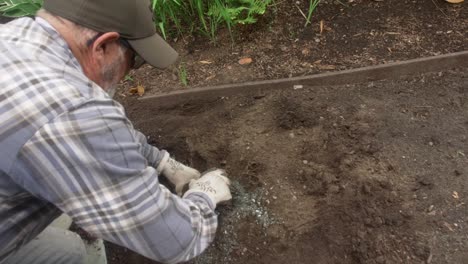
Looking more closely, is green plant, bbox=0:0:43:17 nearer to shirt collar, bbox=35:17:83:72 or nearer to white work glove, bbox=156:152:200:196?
white work glove, bbox=156:152:200:196

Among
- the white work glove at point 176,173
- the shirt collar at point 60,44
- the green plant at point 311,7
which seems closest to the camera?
the shirt collar at point 60,44

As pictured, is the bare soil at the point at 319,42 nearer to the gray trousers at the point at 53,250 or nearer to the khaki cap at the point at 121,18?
the gray trousers at the point at 53,250

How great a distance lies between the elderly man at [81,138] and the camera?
114cm

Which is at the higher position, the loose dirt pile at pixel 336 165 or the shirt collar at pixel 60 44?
the shirt collar at pixel 60 44

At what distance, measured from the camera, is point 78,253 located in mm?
1986

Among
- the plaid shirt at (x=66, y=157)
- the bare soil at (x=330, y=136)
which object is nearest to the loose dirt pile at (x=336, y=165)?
the bare soil at (x=330, y=136)

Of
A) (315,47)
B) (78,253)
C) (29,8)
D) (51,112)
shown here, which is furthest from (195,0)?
(51,112)

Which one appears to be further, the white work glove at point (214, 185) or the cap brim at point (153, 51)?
the white work glove at point (214, 185)

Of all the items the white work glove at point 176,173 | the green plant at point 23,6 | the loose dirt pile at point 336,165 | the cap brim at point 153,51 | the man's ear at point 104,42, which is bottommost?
the loose dirt pile at point 336,165

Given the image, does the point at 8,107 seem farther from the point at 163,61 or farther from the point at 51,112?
the point at 163,61

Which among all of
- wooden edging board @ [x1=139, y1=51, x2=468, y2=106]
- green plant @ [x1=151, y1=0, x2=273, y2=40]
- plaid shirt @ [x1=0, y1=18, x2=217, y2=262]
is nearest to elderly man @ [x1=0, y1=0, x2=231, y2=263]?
plaid shirt @ [x1=0, y1=18, x2=217, y2=262]

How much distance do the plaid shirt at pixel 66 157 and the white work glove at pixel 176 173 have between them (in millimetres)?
795

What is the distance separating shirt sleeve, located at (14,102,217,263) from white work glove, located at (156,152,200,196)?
2.61 feet

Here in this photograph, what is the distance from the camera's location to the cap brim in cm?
149
